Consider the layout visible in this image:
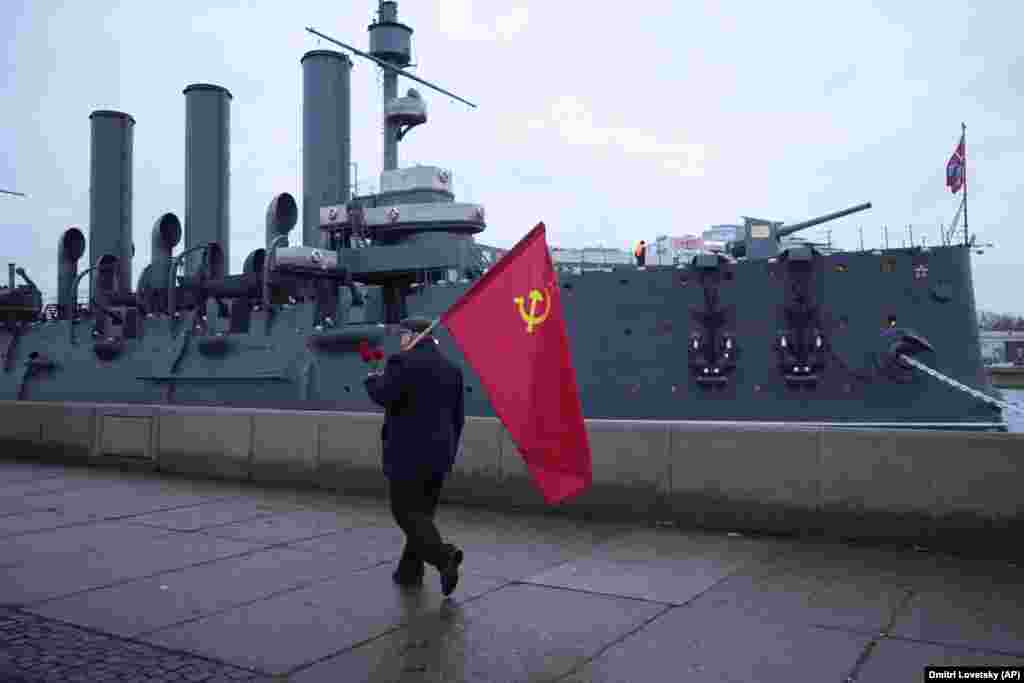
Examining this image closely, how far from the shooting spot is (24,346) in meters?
27.1

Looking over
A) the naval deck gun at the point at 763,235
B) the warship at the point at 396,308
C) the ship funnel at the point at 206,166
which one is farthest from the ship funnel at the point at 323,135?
the naval deck gun at the point at 763,235

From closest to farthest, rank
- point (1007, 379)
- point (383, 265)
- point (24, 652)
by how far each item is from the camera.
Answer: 1. point (24, 652)
2. point (383, 265)
3. point (1007, 379)

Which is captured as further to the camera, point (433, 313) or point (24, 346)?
point (24, 346)

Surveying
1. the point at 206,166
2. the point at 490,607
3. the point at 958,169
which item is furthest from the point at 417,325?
the point at 206,166

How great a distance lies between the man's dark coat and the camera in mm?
4829

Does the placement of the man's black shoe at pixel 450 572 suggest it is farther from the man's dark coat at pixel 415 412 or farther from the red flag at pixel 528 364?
the red flag at pixel 528 364

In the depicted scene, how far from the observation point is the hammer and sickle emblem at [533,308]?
16.9ft

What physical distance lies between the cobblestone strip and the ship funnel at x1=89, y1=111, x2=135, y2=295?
26801mm

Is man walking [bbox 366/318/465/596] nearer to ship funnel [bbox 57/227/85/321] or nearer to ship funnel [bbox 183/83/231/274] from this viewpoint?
ship funnel [bbox 183/83/231/274]

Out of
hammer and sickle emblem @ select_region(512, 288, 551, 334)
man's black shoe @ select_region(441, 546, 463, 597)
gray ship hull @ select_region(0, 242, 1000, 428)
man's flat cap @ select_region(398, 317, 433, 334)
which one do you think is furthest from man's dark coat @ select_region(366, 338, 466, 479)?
gray ship hull @ select_region(0, 242, 1000, 428)

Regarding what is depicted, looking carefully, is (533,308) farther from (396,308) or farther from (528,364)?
(396,308)

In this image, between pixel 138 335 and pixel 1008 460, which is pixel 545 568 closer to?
pixel 1008 460

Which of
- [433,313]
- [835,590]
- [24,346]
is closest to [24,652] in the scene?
[835,590]

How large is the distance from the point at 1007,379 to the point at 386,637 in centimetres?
6305
